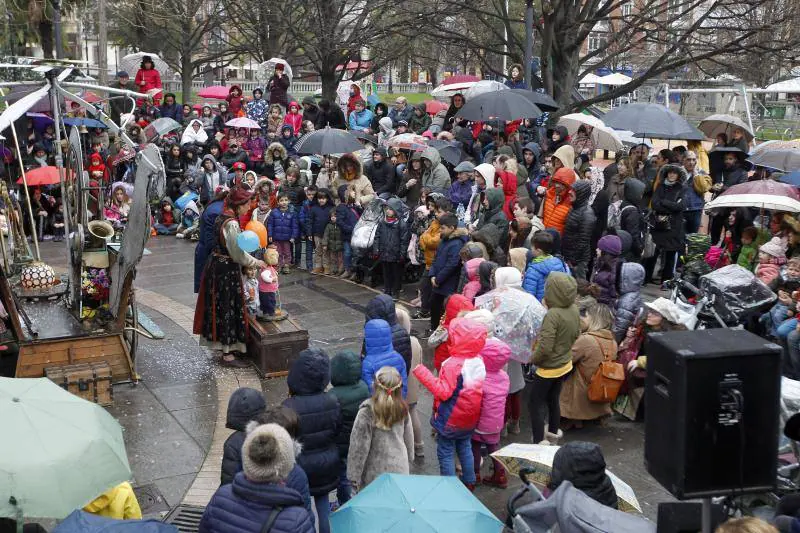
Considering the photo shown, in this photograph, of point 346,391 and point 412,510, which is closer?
point 412,510

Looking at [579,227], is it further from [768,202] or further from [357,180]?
[357,180]

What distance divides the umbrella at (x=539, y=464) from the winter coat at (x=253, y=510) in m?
1.55

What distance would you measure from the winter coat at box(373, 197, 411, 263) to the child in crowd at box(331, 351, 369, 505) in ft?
19.6

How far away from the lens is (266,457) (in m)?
4.45

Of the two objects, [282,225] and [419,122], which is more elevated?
[419,122]

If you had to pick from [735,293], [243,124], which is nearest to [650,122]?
[735,293]

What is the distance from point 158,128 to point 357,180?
21.2 feet

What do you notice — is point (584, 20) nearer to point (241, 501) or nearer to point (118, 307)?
point (118, 307)

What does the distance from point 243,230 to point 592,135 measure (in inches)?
305

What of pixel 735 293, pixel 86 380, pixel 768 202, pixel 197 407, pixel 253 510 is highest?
pixel 768 202

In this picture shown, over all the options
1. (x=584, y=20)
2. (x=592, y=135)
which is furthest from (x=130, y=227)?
(x=584, y=20)

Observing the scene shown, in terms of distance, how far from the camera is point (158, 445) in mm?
7848

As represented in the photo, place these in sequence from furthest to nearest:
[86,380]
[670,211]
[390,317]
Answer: [670,211] < [86,380] < [390,317]

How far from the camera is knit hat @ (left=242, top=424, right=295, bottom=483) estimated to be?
14.6 ft
